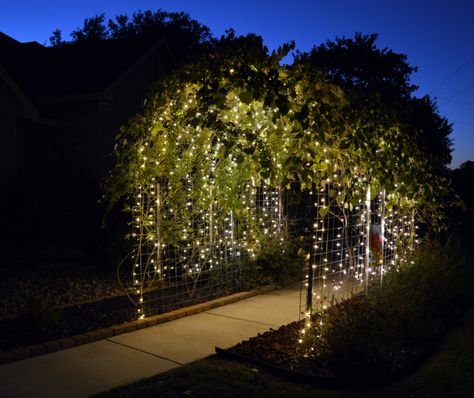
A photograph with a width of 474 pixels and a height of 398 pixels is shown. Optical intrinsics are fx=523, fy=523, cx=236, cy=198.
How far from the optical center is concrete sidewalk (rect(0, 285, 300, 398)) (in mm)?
4363

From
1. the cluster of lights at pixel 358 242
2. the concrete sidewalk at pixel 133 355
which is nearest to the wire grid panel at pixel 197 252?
the concrete sidewalk at pixel 133 355

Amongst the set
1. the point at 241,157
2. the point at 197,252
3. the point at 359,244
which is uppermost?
the point at 241,157

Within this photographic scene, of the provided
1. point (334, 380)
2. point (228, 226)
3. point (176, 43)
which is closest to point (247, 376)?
point (334, 380)

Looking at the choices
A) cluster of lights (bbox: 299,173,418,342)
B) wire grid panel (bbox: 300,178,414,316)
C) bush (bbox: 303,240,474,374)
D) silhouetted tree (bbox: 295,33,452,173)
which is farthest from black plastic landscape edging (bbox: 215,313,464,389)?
silhouetted tree (bbox: 295,33,452,173)

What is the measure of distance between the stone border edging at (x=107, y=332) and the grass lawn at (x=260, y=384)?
4.20 ft

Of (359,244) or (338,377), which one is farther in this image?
(359,244)

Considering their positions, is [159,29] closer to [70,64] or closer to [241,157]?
[70,64]

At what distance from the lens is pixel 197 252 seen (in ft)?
25.4

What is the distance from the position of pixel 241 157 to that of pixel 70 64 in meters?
12.6

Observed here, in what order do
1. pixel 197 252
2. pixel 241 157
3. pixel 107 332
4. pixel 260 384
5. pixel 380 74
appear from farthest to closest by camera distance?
1. pixel 380 74
2. pixel 197 252
3. pixel 107 332
4. pixel 241 157
5. pixel 260 384

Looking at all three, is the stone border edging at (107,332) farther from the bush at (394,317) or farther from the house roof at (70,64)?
the house roof at (70,64)

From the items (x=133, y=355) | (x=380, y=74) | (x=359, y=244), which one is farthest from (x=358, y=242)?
(x=380, y=74)

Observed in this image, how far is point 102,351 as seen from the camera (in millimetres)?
5250

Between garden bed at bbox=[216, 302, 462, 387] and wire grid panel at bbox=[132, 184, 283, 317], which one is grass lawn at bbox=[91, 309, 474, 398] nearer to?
garden bed at bbox=[216, 302, 462, 387]
